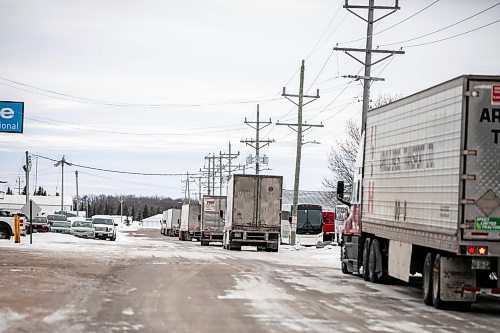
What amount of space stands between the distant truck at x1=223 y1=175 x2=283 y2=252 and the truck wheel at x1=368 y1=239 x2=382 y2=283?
68.7 feet

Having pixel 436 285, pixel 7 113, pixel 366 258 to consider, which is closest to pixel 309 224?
pixel 7 113

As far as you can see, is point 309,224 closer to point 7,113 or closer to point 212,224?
point 212,224

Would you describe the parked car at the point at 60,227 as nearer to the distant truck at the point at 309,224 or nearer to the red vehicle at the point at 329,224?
the red vehicle at the point at 329,224

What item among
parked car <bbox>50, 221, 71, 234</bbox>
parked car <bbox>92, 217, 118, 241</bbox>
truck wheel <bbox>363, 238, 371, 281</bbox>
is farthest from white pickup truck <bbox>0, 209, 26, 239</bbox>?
parked car <bbox>50, 221, 71, 234</bbox>

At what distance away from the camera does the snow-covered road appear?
43.9 ft

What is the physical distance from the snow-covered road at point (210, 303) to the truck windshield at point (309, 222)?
40.0 m

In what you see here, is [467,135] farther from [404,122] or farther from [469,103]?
[404,122]

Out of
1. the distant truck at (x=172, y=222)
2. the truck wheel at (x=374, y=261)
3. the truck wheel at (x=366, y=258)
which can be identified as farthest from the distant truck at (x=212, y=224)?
the truck wheel at (x=374, y=261)

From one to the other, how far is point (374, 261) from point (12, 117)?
79.9 feet

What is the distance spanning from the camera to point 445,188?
16281 mm

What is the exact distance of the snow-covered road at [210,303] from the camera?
13.4 metres

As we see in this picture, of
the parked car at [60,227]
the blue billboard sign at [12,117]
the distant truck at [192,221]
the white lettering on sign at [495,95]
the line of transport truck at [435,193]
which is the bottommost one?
the parked car at [60,227]

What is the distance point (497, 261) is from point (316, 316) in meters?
3.66

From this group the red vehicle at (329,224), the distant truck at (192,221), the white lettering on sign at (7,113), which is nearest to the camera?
the white lettering on sign at (7,113)
